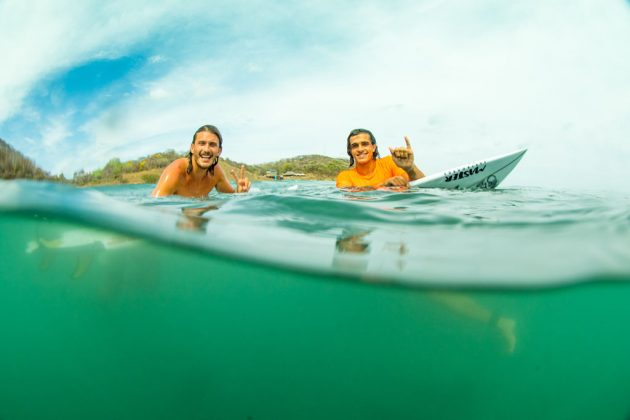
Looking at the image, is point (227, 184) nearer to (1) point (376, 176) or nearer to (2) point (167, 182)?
(2) point (167, 182)

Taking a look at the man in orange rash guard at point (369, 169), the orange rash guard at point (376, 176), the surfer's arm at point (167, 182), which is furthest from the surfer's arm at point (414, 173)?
the surfer's arm at point (167, 182)

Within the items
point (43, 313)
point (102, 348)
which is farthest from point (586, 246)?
point (43, 313)

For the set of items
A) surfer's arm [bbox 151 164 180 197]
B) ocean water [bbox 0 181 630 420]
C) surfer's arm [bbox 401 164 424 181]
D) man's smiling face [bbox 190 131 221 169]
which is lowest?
ocean water [bbox 0 181 630 420]

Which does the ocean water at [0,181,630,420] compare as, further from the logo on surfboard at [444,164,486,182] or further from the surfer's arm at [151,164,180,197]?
the logo on surfboard at [444,164,486,182]

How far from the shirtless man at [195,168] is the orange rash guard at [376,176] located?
98.0 inches

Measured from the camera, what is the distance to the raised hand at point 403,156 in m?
7.44

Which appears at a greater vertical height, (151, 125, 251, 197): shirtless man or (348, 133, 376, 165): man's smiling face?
(348, 133, 376, 165): man's smiling face

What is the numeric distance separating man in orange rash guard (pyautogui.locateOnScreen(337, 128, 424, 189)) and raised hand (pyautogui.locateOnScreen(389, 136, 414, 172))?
0.72ft

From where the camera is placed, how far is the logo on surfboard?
8.55 m

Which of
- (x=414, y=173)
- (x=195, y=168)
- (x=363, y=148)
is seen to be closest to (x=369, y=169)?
(x=363, y=148)

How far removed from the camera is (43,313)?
436cm

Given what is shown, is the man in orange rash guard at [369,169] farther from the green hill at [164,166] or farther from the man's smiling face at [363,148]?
the green hill at [164,166]

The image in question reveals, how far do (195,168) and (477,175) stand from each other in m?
6.54

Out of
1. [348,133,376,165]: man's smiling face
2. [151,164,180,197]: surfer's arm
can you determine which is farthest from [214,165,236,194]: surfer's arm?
[348,133,376,165]: man's smiling face
